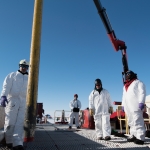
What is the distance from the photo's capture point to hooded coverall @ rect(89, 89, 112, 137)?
16.0 ft

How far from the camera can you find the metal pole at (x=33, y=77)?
2656 mm

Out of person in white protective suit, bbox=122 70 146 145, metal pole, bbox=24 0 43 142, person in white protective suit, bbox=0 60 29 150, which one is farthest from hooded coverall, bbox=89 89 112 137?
metal pole, bbox=24 0 43 142

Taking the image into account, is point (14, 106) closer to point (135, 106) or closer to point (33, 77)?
point (33, 77)

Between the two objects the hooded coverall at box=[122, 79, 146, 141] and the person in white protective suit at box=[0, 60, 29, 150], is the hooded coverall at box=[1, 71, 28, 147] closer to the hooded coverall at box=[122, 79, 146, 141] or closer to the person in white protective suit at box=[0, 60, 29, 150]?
the person in white protective suit at box=[0, 60, 29, 150]

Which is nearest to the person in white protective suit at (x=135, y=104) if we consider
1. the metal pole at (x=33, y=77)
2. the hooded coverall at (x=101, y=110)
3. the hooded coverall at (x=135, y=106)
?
the hooded coverall at (x=135, y=106)

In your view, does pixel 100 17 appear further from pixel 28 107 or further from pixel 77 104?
pixel 28 107

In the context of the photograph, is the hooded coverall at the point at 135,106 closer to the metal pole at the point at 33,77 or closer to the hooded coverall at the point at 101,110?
the hooded coverall at the point at 101,110

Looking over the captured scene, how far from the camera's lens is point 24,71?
150 inches

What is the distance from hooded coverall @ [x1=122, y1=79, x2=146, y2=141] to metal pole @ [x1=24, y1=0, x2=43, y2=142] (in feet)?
8.79

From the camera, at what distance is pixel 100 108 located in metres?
5.18

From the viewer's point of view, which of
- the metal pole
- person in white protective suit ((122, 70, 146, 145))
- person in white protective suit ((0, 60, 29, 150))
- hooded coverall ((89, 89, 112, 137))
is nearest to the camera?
the metal pole

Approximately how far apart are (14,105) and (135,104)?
9.63ft

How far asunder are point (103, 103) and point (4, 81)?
2.95 meters

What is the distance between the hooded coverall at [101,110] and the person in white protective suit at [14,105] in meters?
2.45
